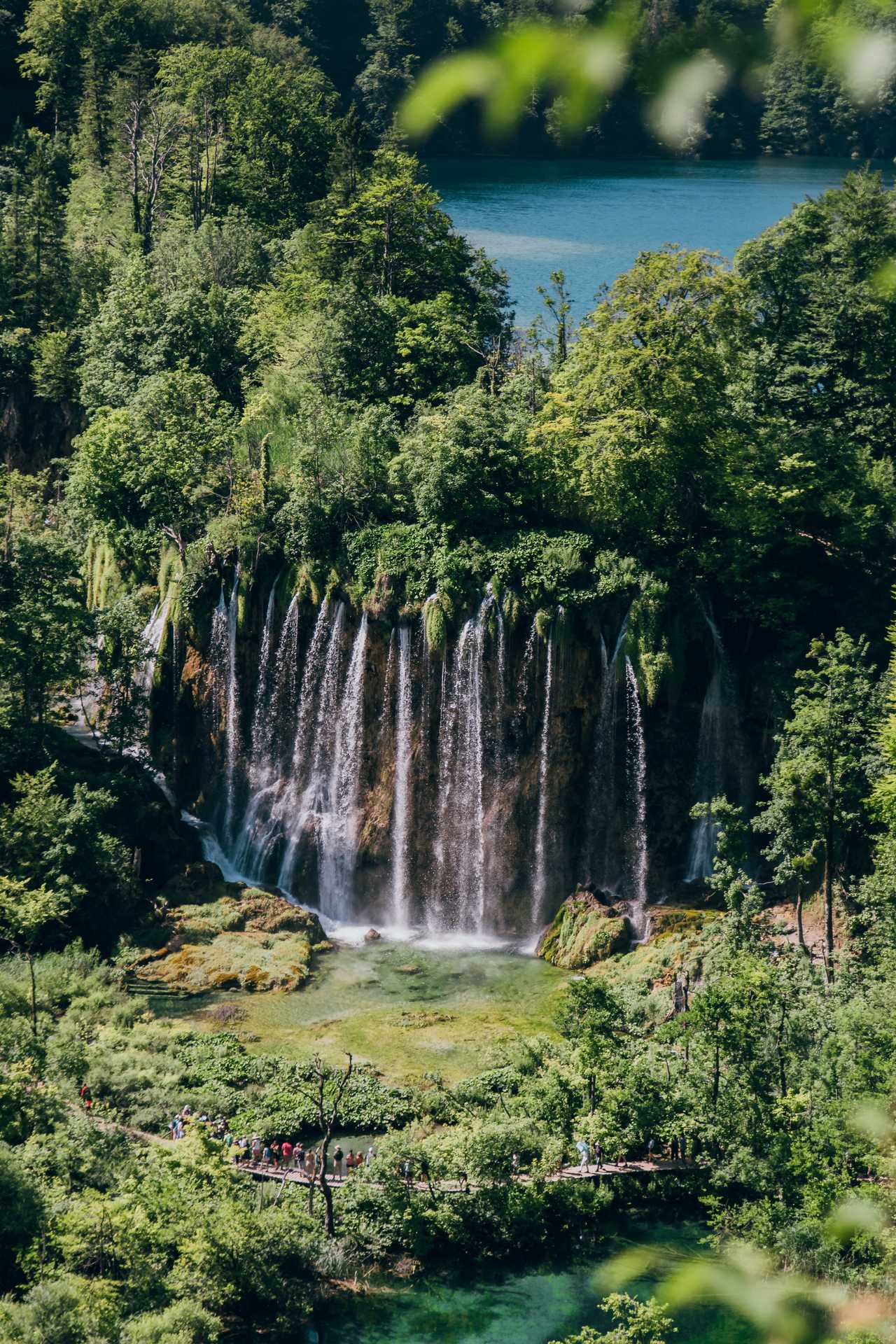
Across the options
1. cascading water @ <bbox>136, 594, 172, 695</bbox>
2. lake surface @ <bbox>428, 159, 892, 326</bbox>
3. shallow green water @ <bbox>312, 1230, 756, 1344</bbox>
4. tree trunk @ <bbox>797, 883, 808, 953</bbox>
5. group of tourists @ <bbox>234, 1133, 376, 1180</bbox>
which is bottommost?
shallow green water @ <bbox>312, 1230, 756, 1344</bbox>

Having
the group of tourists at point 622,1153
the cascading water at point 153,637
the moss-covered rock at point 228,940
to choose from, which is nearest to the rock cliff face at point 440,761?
the cascading water at point 153,637

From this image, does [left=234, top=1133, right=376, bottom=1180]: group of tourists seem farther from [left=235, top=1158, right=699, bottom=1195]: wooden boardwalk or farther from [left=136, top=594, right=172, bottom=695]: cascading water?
[left=136, top=594, right=172, bottom=695]: cascading water

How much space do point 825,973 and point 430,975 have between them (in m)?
9.60

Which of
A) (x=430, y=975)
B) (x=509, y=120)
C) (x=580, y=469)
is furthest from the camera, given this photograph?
(x=580, y=469)

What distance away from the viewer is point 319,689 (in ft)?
125

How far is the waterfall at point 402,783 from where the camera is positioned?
121 feet

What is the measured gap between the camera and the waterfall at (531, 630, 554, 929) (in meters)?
35.5

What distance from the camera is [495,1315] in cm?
2258

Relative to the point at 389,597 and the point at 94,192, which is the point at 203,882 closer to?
the point at 389,597

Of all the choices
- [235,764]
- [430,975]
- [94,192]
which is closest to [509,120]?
[430,975]

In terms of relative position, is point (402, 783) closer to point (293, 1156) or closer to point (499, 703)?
point (499, 703)

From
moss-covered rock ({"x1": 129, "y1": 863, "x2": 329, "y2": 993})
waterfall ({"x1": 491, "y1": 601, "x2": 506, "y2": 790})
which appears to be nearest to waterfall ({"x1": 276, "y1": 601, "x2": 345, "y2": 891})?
moss-covered rock ({"x1": 129, "y1": 863, "x2": 329, "y2": 993})

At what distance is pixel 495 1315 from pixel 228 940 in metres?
13.7

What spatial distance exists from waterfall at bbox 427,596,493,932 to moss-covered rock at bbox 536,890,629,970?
8.11 feet
